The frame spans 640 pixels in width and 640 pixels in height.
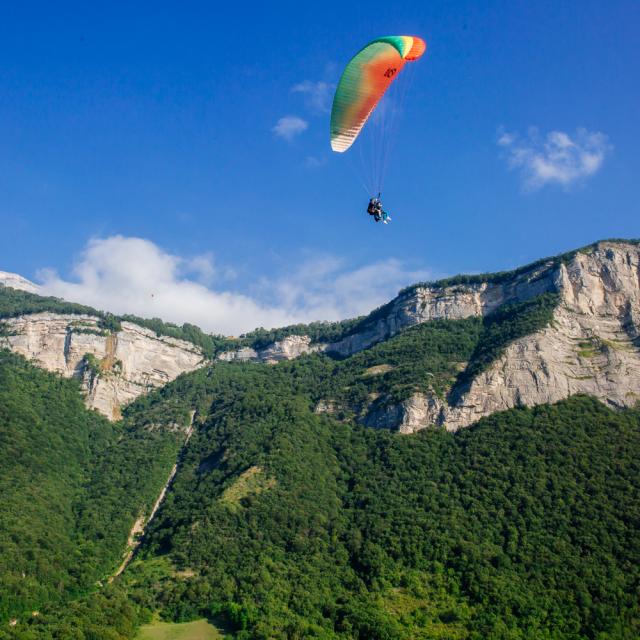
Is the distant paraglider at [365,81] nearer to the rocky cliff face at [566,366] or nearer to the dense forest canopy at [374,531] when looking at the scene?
the dense forest canopy at [374,531]

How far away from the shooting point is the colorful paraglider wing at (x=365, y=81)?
46875mm

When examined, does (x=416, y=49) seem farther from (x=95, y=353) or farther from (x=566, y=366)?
(x=95, y=353)

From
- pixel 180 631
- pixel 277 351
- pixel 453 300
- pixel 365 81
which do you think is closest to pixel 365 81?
pixel 365 81

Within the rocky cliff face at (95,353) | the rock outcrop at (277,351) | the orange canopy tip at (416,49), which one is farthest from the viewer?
the rock outcrop at (277,351)

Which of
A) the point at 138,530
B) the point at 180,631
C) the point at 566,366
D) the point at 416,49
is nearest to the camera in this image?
the point at 416,49

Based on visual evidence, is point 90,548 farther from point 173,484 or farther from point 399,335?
point 399,335

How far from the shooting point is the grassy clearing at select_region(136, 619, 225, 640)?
65188mm

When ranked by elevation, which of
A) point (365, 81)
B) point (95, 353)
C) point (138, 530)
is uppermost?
point (365, 81)

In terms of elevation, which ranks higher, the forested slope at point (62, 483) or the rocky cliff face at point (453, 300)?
the rocky cliff face at point (453, 300)

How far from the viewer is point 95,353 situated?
144 metres

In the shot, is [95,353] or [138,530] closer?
[138,530]

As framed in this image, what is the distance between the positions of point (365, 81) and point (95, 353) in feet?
358

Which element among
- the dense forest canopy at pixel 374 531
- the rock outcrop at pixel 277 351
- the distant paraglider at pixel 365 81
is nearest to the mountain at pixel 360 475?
the dense forest canopy at pixel 374 531

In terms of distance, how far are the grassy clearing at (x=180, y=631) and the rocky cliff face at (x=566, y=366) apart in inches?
1810
